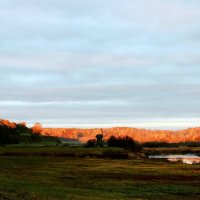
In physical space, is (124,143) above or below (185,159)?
above

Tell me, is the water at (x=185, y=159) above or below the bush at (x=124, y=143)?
below

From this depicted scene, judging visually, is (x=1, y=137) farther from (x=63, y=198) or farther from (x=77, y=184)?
(x=63, y=198)

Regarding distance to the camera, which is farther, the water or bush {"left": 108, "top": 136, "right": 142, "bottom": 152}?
bush {"left": 108, "top": 136, "right": 142, "bottom": 152}

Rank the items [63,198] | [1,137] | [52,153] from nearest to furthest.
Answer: [63,198], [52,153], [1,137]

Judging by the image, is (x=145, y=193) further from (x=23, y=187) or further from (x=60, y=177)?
(x=60, y=177)

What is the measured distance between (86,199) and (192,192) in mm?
12996

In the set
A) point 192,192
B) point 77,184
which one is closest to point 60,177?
point 77,184

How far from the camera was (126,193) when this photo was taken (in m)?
39.2

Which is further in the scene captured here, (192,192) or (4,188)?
(192,192)

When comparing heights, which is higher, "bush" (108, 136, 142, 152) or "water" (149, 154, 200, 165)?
"bush" (108, 136, 142, 152)

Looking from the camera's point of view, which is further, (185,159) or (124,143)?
(124,143)

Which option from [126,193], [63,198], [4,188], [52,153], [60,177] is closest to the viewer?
[63,198]

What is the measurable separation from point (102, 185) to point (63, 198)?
494 inches

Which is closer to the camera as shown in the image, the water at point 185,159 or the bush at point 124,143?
the water at point 185,159
